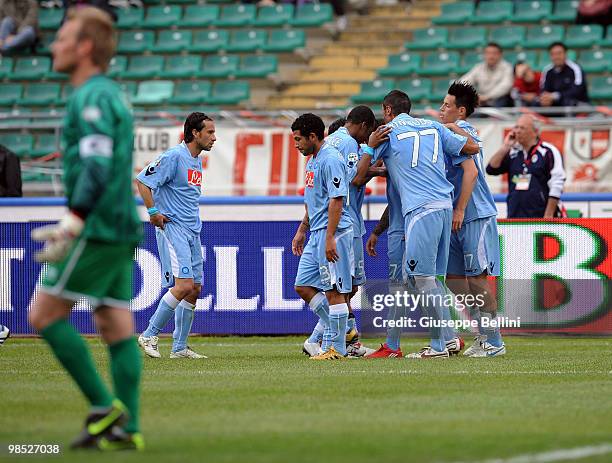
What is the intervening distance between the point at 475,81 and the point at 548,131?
268 cm

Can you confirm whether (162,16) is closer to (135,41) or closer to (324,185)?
(135,41)

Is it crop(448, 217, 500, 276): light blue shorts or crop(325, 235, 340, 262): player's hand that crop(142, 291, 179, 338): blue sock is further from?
crop(448, 217, 500, 276): light blue shorts

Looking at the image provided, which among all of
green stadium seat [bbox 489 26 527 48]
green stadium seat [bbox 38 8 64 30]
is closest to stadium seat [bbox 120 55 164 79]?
green stadium seat [bbox 38 8 64 30]

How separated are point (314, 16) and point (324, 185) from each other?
1416 cm

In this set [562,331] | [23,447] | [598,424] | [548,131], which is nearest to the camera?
[23,447]

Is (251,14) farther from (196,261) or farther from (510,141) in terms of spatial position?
(196,261)

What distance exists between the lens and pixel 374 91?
2212 centimetres

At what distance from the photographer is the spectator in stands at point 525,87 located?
63.5ft

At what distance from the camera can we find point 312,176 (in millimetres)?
11148

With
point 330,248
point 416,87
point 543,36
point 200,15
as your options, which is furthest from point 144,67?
point 330,248

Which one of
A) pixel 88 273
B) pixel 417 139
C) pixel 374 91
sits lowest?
pixel 88 273

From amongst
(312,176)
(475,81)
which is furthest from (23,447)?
(475,81)

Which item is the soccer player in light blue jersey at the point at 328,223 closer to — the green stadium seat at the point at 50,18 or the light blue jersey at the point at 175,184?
the light blue jersey at the point at 175,184

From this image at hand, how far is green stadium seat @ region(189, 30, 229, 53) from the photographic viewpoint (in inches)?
965
